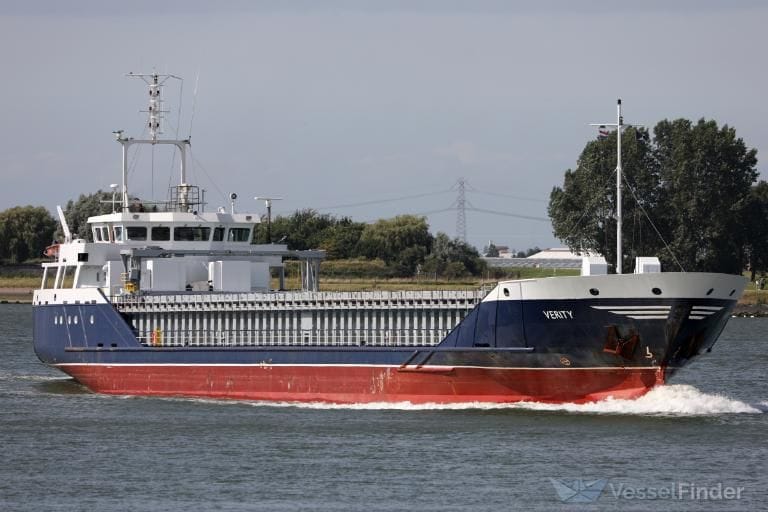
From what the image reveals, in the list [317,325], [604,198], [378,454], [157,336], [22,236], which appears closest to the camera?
[378,454]

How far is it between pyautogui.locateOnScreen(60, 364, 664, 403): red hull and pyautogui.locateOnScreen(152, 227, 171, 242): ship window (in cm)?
487

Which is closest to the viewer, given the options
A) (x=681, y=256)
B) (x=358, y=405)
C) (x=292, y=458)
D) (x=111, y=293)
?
(x=292, y=458)

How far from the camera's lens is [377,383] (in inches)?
1682

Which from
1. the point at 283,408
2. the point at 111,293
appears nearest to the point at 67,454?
the point at 283,408

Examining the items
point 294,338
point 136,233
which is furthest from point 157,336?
point 294,338

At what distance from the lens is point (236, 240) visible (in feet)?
174

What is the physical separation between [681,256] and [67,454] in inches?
2353

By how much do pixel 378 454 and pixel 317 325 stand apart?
12131 millimetres

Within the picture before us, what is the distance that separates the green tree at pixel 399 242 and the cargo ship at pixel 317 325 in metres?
49.0

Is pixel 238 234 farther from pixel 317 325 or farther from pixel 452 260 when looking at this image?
pixel 452 260

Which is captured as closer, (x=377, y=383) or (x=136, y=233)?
(x=377, y=383)

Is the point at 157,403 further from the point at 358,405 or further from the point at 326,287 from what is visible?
the point at 326,287

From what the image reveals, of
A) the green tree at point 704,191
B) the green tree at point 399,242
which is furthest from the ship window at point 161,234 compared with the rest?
the green tree at point 399,242

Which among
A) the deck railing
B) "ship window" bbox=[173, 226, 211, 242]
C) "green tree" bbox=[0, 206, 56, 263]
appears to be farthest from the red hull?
"green tree" bbox=[0, 206, 56, 263]
